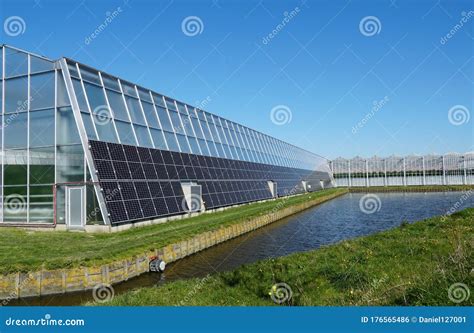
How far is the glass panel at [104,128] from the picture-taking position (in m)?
24.8

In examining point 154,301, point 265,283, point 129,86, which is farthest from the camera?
point 129,86

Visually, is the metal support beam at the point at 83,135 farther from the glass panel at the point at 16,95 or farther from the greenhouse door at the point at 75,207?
the glass panel at the point at 16,95

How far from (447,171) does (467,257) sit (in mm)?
113311

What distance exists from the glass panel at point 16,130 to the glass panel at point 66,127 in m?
2.97

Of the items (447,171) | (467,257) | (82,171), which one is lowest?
(467,257)

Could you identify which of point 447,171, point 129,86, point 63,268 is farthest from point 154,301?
point 447,171

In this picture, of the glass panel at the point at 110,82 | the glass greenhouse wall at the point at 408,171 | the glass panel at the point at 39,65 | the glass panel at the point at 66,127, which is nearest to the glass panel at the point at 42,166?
the glass panel at the point at 66,127

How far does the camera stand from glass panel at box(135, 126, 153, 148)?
2909cm

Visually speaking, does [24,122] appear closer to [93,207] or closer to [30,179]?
[30,179]

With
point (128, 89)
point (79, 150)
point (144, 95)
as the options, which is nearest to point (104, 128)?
point (79, 150)

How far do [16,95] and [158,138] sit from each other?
10.4 meters

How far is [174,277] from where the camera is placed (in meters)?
17.0

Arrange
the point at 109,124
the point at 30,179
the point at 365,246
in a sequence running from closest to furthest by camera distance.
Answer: the point at 365,246, the point at 30,179, the point at 109,124

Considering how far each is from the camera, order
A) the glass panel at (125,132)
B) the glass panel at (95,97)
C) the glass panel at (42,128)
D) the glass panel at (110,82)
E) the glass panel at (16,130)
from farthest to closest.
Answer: the glass panel at (110,82), the glass panel at (125,132), the glass panel at (16,130), the glass panel at (95,97), the glass panel at (42,128)
